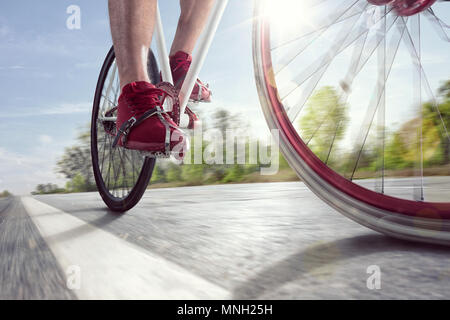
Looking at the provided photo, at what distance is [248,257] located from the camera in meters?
0.75

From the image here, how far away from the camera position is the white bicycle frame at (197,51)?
1126 mm

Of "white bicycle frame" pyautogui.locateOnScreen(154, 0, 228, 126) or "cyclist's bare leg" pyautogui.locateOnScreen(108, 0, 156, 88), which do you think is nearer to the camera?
"cyclist's bare leg" pyautogui.locateOnScreen(108, 0, 156, 88)

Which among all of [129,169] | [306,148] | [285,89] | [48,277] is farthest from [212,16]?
[48,277]

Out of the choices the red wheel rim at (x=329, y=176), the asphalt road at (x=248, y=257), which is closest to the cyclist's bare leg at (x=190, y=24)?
the red wheel rim at (x=329, y=176)

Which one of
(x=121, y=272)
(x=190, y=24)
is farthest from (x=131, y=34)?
(x=121, y=272)

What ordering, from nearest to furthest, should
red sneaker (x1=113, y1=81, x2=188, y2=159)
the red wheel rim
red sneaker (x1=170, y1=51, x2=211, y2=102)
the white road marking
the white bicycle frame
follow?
the white road marking < the red wheel rim < red sneaker (x1=113, y1=81, x2=188, y2=159) < the white bicycle frame < red sneaker (x1=170, y1=51, x2=211, y2=102)

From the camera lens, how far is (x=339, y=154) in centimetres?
119

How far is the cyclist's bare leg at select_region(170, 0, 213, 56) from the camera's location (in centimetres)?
130

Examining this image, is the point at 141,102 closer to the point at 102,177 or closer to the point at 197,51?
the point at 197,51

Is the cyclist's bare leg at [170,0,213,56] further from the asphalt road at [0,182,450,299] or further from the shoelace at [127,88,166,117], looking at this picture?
the asphalt road at [0,182,450,299]

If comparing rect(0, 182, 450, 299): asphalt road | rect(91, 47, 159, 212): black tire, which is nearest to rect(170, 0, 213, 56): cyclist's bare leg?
rect(91, 47, 159, 212): black tire

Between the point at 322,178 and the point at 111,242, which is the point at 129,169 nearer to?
the point at 111,242

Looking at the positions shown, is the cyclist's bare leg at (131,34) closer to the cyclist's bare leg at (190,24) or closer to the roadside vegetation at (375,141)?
the cyclist's bare leg at (190,24)

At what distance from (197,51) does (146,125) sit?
0.36 meters
